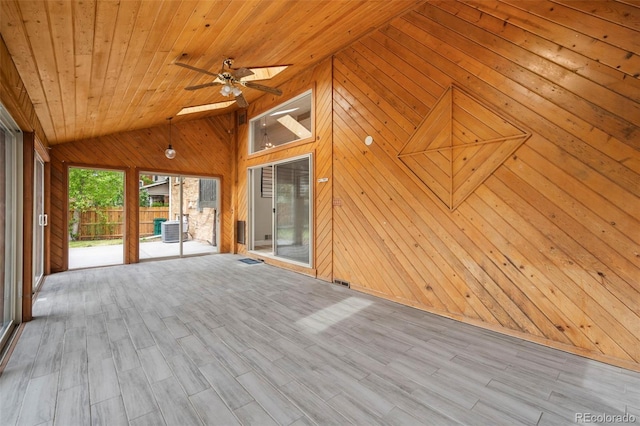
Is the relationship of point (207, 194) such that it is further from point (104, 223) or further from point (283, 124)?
point (283, 124)

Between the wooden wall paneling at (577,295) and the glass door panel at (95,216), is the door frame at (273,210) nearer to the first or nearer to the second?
the wooden wall paneling at (577,295)

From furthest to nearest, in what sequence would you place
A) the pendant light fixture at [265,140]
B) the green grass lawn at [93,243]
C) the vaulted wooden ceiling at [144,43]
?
the green grass lawn at [93,243] < the pendant light fixture at [265,140] < the vaulted wooden ceiling at [144,43]

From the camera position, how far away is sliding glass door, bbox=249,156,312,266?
16.8ft

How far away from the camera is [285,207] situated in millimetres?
5562

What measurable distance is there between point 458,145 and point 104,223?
29.4ft

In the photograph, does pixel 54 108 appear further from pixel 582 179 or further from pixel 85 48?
pixel 582 179

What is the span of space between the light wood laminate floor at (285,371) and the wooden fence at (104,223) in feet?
14.5

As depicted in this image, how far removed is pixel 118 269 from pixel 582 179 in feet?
23.5

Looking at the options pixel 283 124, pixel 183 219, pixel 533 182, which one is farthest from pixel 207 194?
pixel 533 182

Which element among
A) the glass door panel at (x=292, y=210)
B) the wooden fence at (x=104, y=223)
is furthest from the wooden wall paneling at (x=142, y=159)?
the glass door panel at (x=292, y=210)

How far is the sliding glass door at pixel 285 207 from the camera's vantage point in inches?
201

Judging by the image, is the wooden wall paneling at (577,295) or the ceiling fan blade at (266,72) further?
the ceiling fan blade at (266,72)

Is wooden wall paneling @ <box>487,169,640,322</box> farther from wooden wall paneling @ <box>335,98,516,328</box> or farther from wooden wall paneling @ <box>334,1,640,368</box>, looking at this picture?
wooden wall paneling @ <box>335,98,516,328</box>

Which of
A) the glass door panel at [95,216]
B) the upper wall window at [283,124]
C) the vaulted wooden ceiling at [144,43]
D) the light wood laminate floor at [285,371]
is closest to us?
the light wood laminate floor at [285,371]
